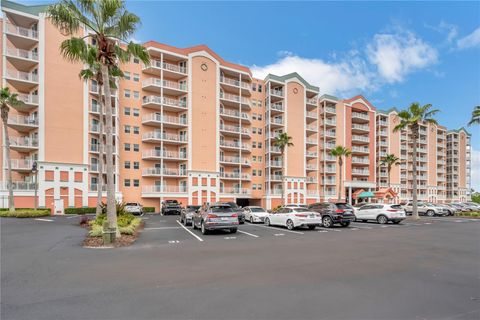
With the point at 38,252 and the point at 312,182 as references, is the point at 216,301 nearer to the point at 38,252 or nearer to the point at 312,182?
the point at 38,252

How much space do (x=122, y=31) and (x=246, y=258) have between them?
12.6 meters

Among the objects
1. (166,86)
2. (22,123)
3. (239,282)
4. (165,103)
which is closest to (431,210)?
(239,282)

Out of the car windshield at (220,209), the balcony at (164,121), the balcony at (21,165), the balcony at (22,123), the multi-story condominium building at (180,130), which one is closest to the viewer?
the car windshield at (220,209)

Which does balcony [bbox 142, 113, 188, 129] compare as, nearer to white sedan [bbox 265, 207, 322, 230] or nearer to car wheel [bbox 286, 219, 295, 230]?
white sedan [bbox 265, 207, 322, 230]

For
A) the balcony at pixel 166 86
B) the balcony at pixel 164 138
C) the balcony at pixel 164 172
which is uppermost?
the balcony at pixel 166 86

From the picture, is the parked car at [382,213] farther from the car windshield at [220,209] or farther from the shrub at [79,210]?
the shrub at [79,210]

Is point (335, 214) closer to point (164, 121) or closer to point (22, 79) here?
point (164, 121)

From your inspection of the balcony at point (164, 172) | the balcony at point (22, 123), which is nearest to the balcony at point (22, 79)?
the balcony at point (22, 123)

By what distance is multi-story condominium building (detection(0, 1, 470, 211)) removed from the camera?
32750 millimetres

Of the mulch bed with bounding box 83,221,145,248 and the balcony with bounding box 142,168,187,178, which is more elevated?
the balcony with bounding box 142,168,187,178

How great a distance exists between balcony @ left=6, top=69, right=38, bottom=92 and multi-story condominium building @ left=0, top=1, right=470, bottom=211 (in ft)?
0.40

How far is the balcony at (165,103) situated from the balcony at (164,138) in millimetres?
3908

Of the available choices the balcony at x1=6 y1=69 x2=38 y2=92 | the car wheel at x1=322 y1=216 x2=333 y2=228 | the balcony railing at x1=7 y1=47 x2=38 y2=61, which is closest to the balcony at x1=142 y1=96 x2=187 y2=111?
the balcony at x1=6 y1=69 x2=38 y2=92

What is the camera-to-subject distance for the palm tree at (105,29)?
12835 millimetres
